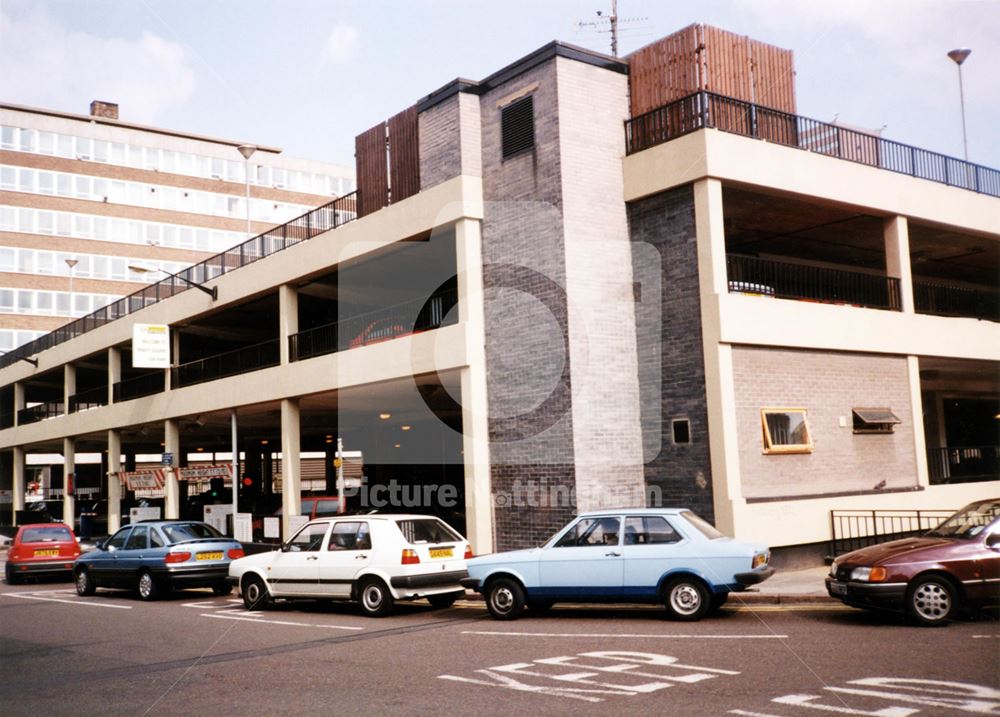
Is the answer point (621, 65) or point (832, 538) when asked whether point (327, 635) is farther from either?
point (621, 65)

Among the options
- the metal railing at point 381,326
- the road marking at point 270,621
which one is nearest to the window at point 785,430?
the metal railing at point 381,326

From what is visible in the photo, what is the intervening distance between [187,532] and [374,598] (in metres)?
6.06

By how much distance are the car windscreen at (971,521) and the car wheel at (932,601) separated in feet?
2.73

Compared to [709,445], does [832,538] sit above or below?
below

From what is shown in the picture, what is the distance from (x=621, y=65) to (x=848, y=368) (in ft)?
25.5

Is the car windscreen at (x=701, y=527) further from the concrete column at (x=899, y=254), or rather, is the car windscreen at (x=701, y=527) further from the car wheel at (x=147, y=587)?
the car wheel at (x=147, y=587)

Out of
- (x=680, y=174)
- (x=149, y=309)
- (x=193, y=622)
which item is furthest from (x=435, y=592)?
(x=149, y=309)

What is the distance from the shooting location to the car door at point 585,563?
12.2 m

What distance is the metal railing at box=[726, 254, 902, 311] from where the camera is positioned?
1970 cm

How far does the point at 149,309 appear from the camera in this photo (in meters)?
32.4

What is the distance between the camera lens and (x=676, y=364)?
56.7 ft

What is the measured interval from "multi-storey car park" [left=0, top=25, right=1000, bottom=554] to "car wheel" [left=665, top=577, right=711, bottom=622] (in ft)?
13.6

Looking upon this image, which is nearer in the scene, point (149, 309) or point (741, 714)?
point (741, 714)

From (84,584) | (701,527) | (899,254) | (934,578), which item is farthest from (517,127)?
(84,584)
